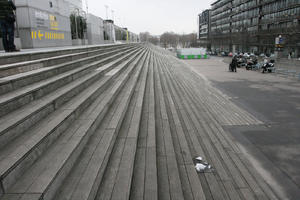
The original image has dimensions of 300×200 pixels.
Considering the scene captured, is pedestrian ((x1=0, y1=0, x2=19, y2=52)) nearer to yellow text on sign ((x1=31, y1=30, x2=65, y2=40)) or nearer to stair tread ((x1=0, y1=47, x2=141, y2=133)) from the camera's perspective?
yellow text on sign ((x1=31, y1=30, x2=65, y2=40))

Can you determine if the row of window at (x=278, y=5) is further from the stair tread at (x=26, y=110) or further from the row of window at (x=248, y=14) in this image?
the stair tread at (x=26, y=110)

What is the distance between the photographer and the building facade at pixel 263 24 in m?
37.5

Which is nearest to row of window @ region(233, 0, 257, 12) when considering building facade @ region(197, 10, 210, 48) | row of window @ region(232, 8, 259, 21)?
row of window @ region(232, 8, 259, 21)

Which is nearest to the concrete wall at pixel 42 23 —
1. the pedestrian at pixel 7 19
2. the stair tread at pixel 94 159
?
the pedestrian at pixel 7 19

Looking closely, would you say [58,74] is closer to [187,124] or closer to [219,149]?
[187,124]

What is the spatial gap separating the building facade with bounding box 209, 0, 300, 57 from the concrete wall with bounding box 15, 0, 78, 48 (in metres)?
29.8

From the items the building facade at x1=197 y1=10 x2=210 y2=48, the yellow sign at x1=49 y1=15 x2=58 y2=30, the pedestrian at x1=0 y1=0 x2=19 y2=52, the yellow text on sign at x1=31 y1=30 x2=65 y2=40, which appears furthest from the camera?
the building facade at x1=197 y1=10 x2=210 y2=48

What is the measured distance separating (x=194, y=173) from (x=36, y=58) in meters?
4.68

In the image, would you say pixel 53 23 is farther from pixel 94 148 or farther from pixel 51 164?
pixel 51 164

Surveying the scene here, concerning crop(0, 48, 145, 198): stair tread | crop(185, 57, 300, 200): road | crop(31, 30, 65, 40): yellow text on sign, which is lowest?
crop(185, 57, 300, 200): road

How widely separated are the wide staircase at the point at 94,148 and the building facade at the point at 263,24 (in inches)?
1233

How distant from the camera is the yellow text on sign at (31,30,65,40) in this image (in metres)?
8.05

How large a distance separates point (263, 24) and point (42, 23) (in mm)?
55085

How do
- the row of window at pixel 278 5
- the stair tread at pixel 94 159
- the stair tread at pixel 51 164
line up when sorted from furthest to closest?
the row of window at pixel 278 5 < the stair tread at pixel 94 159 < the stair tread at pixel 51 164
